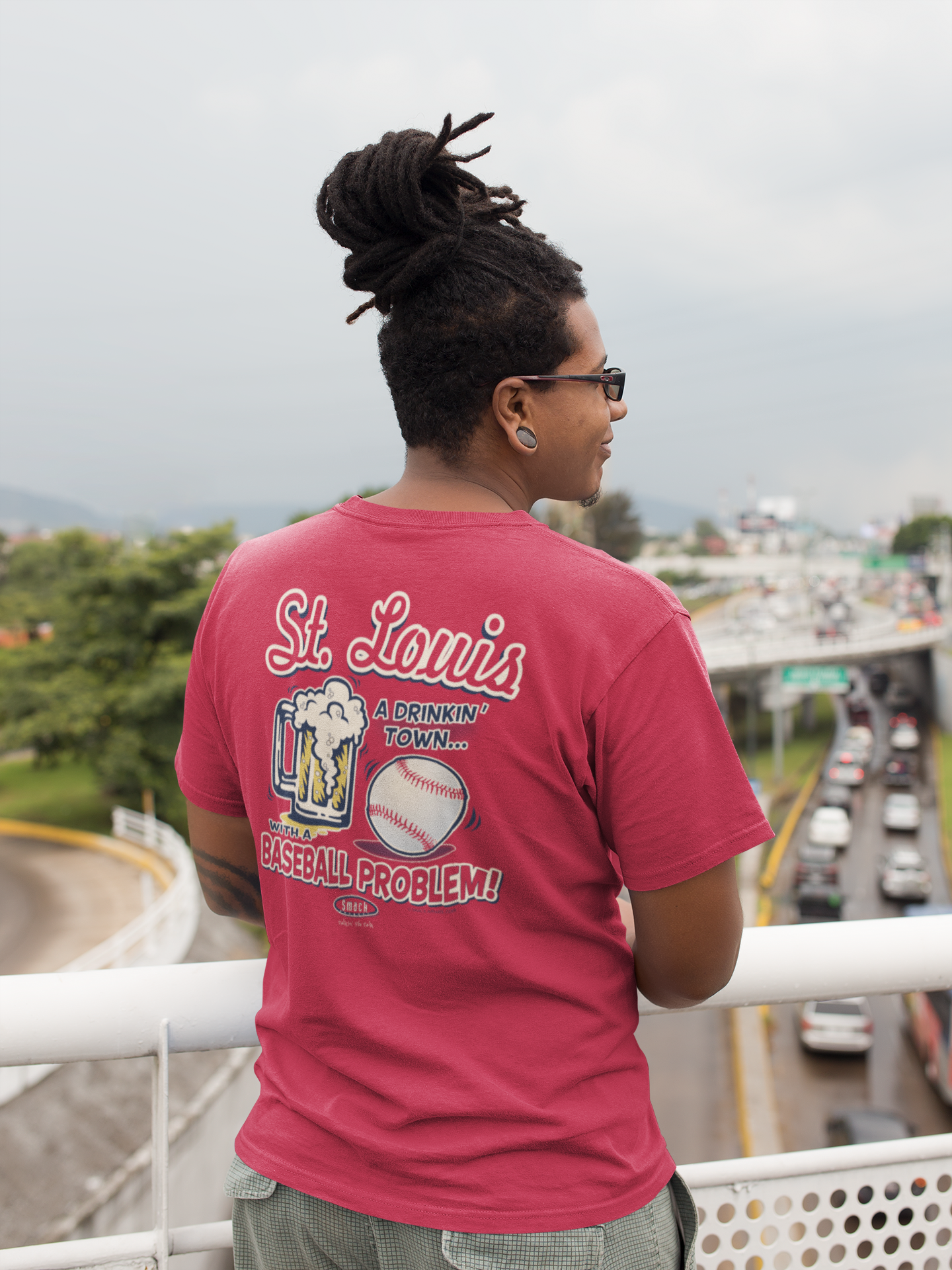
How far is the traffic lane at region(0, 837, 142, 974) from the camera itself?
1491cm

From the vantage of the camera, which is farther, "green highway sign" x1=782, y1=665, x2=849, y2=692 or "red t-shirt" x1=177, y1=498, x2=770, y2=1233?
"green highway sign" x1=782, y1=665, x2=849, y2=692

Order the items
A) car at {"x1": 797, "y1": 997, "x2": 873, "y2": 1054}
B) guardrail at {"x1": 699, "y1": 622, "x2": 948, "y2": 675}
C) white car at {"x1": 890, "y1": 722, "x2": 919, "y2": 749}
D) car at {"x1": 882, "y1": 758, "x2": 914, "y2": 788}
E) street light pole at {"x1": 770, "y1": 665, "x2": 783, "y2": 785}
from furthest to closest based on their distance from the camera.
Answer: white car at {"x1": 890, "y1": 722, "x2": 919, "y2": 749}
car at {"x1": 882, "y1": 758, "x2": 914, "y2": 788}
guardrail at {"x1": 699, "y1": 622, "x2": 948, "y2": 675}
street light pole at {"x1": 770, "y1": 665, "x2": 783, "y2": 785}
car at {"x1": 797, "y1": 997, "x2": 873, "y2": 1054}

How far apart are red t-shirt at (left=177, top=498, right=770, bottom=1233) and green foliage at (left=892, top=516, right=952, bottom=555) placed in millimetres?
68306

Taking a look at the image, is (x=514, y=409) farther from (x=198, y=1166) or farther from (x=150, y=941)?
(x=150, y=941)

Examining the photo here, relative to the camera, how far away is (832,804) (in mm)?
27375

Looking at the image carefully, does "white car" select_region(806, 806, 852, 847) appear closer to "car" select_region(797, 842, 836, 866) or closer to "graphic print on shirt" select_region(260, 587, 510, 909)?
"car" select_region(797, 842, 836, 866)

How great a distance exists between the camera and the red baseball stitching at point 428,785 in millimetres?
845

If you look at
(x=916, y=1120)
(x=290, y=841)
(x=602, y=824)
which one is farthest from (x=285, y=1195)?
(x=916, y=1120)

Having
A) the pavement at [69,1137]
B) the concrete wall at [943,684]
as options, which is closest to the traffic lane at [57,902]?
the pavement at [69,1137]

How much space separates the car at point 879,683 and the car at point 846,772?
17.2 m

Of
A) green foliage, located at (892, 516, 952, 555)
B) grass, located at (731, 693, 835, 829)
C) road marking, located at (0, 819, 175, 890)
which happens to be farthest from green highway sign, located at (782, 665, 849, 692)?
green foliage, located at (892, 516, 952, 555)

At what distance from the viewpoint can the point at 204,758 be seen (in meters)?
1.11

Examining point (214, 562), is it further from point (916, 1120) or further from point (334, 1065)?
point (334, 1065)

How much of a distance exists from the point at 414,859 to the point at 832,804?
1127 inches
